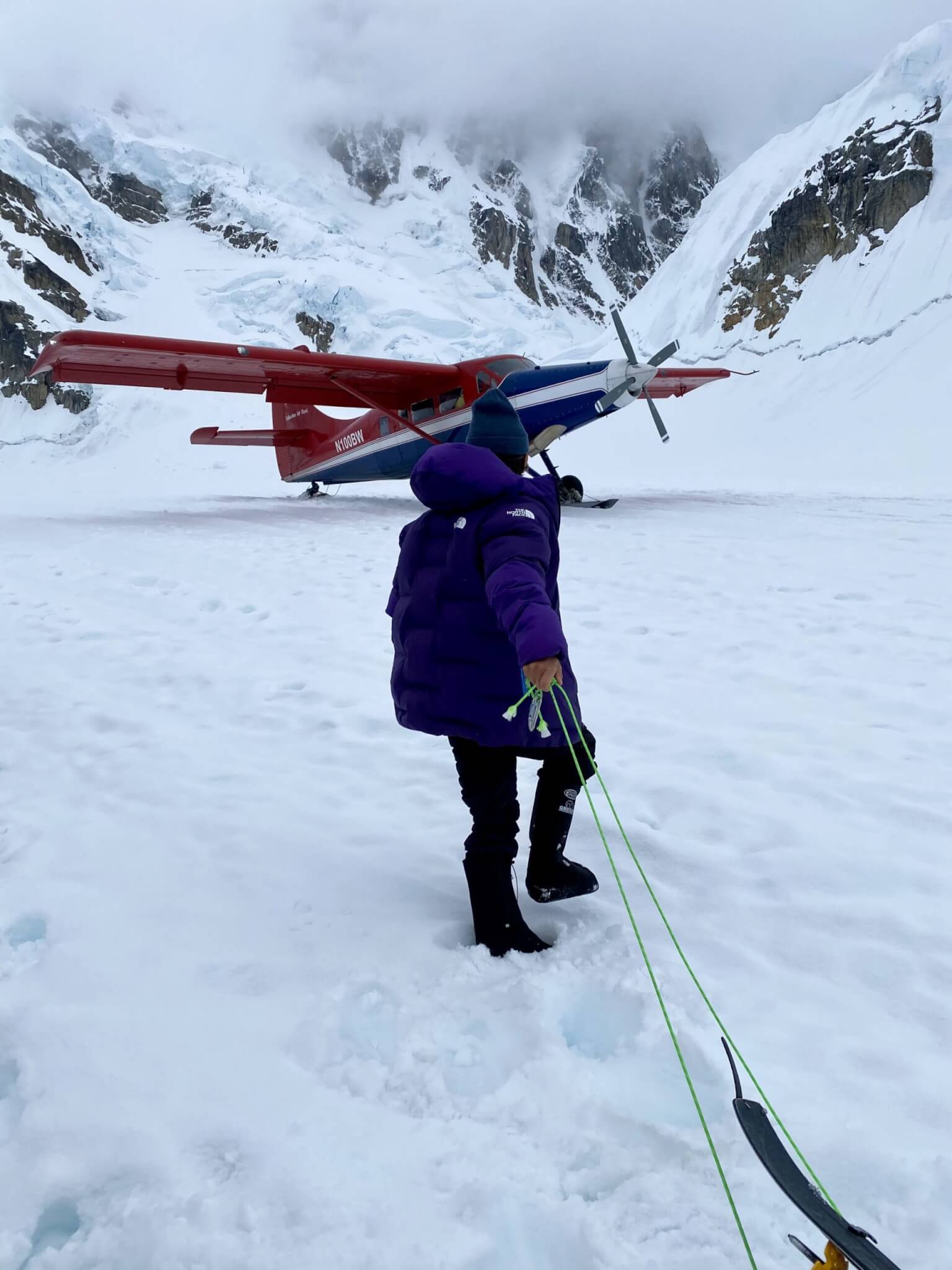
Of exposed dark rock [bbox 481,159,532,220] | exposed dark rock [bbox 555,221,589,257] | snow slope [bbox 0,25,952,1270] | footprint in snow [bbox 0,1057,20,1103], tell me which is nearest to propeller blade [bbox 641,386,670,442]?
snow slope [bbox 0,25,952,1270]

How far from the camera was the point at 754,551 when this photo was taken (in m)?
6.96

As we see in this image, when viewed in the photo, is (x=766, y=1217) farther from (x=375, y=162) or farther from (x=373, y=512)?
(x=375, y=162)

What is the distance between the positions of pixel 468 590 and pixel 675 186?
146930 millimetres

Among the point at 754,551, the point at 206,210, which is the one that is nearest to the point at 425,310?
the point at 206,210

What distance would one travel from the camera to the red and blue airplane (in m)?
9.77

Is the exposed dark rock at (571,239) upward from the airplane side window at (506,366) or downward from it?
upward

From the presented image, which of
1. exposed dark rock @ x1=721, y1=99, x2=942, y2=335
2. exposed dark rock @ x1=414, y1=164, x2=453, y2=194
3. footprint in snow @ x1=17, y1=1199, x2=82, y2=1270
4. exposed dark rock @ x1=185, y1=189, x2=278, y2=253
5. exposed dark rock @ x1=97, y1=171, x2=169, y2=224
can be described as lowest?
footprint in snow @ x1=17, y1=1199, x2=82, y2=1270

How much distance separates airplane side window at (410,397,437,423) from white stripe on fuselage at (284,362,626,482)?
11cm

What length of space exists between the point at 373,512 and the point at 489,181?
111865 mm

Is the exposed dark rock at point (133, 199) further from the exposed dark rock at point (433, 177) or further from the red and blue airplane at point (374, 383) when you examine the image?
the red and blue airplane at point (374, 383)

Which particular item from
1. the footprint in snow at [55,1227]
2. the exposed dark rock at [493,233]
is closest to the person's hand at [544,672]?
A: the footprint in snow at [55,1227]

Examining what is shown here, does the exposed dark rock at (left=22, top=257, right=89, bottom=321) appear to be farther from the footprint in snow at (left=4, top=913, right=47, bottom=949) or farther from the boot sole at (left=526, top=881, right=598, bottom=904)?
the boot sole at (left=526, top=881, right=598, bottom=904)

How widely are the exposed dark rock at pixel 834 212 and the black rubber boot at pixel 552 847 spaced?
109ft

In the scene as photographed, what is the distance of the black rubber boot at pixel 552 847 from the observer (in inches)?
81.3
